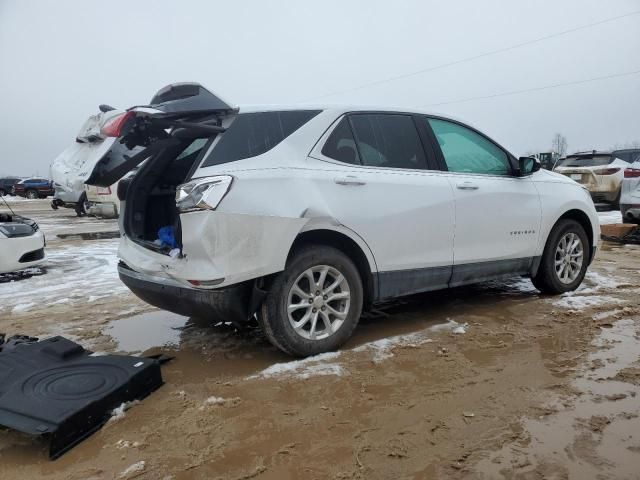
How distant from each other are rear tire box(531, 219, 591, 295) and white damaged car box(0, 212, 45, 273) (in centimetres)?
604

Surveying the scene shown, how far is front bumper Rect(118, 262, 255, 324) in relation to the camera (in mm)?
3037

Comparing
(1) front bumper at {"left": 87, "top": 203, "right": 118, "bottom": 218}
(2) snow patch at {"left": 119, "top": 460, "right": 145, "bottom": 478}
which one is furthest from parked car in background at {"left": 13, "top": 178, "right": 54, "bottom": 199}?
(2) snow patch at {"left": 119, "top": 460, "right": 145, "bottom": 478}

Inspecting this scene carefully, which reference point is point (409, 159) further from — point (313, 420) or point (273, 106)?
point (313, 420)

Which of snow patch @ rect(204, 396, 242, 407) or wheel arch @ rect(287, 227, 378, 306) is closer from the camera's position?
snow patch @ rect(204, 396, 242, 407)

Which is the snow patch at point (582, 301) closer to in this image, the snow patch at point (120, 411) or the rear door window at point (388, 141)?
the rear door window at point (388, 141)

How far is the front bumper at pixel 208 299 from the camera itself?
9.96 ft

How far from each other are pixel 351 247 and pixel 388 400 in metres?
1.15

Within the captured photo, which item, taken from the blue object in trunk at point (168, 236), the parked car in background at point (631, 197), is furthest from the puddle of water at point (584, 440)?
the parked car in background at point (631, 197)

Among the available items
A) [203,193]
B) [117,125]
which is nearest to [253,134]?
[203,193]

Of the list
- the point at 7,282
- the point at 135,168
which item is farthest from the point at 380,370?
the point at 7,282

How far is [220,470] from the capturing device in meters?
2.18

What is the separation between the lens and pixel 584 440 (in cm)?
232

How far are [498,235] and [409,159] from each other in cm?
113

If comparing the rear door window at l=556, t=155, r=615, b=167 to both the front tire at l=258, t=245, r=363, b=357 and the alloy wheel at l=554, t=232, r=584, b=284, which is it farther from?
the front tire at l=258, t=245, r=363, b=357
